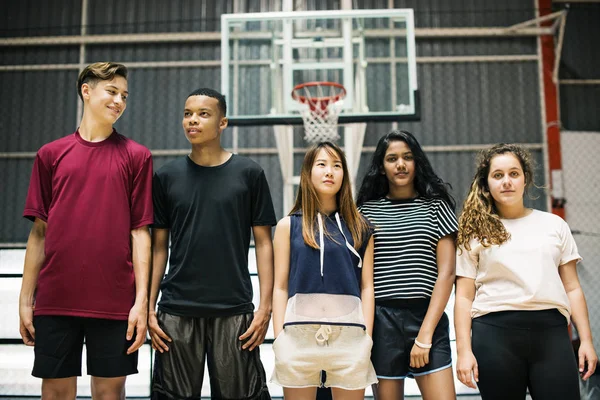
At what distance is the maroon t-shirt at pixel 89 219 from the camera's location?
1810 mm

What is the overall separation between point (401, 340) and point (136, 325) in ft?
3.17

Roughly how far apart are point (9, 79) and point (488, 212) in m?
8.60

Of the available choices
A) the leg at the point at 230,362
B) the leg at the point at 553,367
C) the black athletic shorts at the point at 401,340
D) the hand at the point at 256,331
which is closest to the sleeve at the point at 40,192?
the leg at the point at 230,362

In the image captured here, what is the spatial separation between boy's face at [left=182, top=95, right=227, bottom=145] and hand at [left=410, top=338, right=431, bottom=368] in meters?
1.13

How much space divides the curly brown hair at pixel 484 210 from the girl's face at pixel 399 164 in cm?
26

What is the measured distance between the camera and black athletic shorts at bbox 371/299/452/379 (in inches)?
74.0

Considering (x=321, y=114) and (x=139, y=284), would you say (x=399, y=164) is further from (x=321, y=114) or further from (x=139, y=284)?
(x=321, y=114)

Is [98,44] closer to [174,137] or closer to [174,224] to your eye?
[174,137]

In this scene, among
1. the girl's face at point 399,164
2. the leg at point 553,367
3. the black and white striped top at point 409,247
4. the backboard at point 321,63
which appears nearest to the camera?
the leg at point 553,367

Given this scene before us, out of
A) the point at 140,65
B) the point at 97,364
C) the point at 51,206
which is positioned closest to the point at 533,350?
the point at 97,364

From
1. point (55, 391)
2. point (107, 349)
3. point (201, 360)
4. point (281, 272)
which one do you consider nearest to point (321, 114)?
point (281, 272)

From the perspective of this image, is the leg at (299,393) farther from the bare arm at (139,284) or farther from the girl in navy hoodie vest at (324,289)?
the bare arm at (139,284)

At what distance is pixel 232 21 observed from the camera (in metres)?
4.77

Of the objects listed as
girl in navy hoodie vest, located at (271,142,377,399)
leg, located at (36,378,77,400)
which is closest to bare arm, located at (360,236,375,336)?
girl in navy hoodie vest, located at (271,142,377,399)
